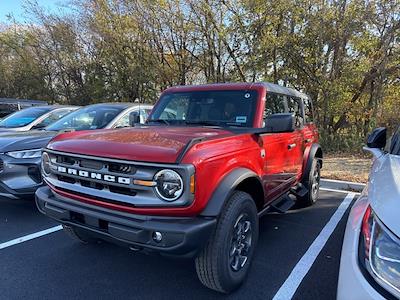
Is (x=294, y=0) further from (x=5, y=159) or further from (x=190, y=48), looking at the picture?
(x=5, y=159)

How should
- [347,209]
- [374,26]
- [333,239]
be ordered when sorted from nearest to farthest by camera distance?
[333,239], [347,209], [374,26]

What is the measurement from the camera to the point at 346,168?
830 centimetres

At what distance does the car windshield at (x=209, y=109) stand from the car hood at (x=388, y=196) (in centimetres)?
157

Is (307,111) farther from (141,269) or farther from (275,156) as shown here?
(141,269)

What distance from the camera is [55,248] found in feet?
12.5

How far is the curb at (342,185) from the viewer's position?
6664mm

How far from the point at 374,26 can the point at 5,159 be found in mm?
10914

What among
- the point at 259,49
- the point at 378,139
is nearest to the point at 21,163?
the point at 378,139

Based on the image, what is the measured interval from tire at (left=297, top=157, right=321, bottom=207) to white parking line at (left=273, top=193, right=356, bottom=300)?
436 millimetres

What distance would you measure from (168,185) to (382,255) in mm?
1390

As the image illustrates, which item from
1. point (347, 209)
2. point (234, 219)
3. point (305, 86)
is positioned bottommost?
point (347, 209)

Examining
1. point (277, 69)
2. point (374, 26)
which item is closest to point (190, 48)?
point (277, 69)

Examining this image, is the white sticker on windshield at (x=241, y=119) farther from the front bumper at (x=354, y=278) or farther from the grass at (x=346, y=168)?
the grass at (x=346, y=168)

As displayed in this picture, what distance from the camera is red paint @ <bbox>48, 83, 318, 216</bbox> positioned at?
2486mm
